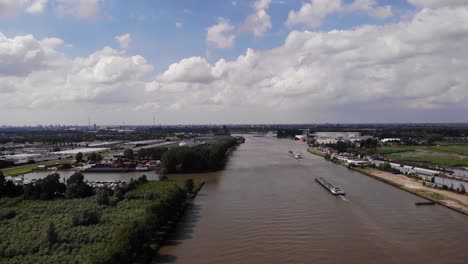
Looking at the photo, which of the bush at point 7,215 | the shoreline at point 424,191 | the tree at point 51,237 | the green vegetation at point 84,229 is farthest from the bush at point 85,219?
the shoreline at point 424,191

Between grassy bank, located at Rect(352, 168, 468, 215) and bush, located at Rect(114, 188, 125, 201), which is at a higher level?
bush, located at Rect(114, 188, 125, 201)

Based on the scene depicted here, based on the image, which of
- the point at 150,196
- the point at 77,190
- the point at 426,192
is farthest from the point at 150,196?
the point at 426,192

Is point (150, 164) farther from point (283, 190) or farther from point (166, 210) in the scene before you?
point (166, 210)

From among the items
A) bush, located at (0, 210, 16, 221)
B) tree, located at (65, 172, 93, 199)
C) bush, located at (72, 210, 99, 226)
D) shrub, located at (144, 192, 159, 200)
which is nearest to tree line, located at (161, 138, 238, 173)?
tree, located at (65, 172, 93, 199)

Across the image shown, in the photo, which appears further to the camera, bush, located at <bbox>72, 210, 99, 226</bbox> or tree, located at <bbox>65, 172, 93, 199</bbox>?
tree, located at <bbox>65, 172, 93, 199</bbox>

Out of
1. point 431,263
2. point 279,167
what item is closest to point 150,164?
point 279,167

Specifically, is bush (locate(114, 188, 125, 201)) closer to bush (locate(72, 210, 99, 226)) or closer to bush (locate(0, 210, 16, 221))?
bush (locate(72, 210, 99, 226))
